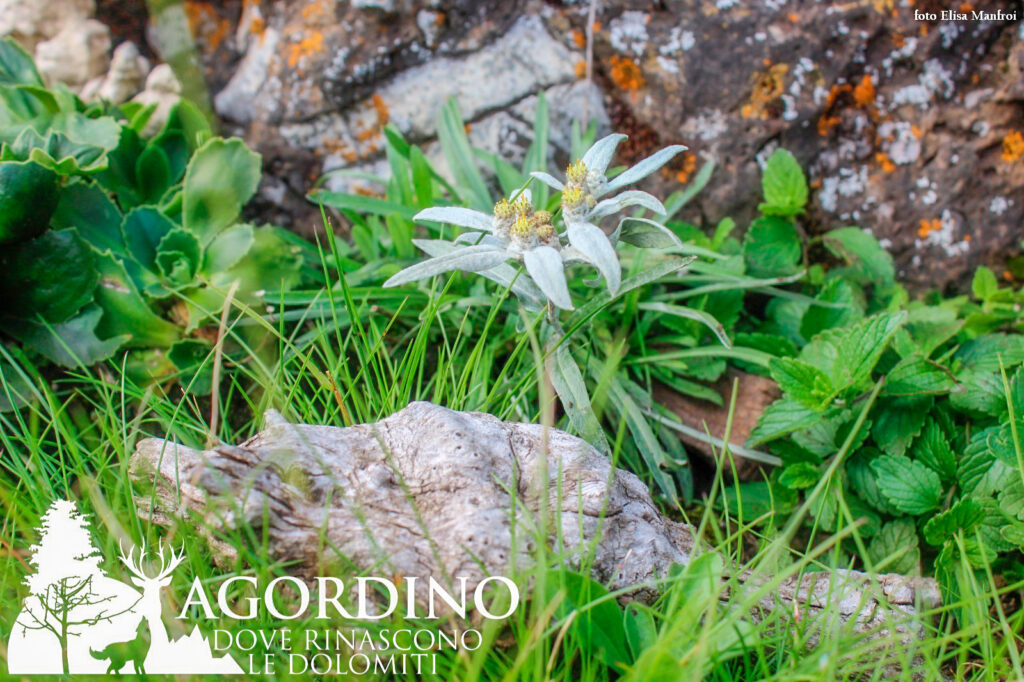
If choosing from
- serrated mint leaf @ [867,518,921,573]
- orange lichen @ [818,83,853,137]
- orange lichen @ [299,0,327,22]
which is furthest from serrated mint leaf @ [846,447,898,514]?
orange lichen @ [299,0,327,22]

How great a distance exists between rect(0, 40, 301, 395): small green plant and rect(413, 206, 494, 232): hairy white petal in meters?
0.51

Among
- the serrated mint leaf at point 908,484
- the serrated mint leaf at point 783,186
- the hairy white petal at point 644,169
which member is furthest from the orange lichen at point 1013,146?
the hairy white petal at point 644,169

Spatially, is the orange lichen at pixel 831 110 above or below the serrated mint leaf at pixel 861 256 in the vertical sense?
above

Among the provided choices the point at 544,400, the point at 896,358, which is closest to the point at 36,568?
the point at 544,400

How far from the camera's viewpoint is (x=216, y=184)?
212 centimetres

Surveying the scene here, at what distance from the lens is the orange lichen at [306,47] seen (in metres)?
2.52

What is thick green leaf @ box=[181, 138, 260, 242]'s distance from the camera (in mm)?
2104

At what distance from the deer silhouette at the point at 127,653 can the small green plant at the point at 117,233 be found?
0.76 m

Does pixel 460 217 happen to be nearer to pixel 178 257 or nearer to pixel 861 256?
pixel 178 257

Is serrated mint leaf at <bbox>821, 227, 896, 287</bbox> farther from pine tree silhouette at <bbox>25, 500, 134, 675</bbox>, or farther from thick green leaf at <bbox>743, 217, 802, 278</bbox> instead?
pine tree silhouette at <bbox>25, 500, 134, 675</bbox>

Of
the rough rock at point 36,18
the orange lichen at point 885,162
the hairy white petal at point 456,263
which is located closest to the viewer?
the hairy white petal at point 456,263

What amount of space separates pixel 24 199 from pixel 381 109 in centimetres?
119

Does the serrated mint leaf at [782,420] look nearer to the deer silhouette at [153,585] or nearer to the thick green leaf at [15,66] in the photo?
the deer silhouette at [153,585]

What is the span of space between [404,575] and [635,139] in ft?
5.73
